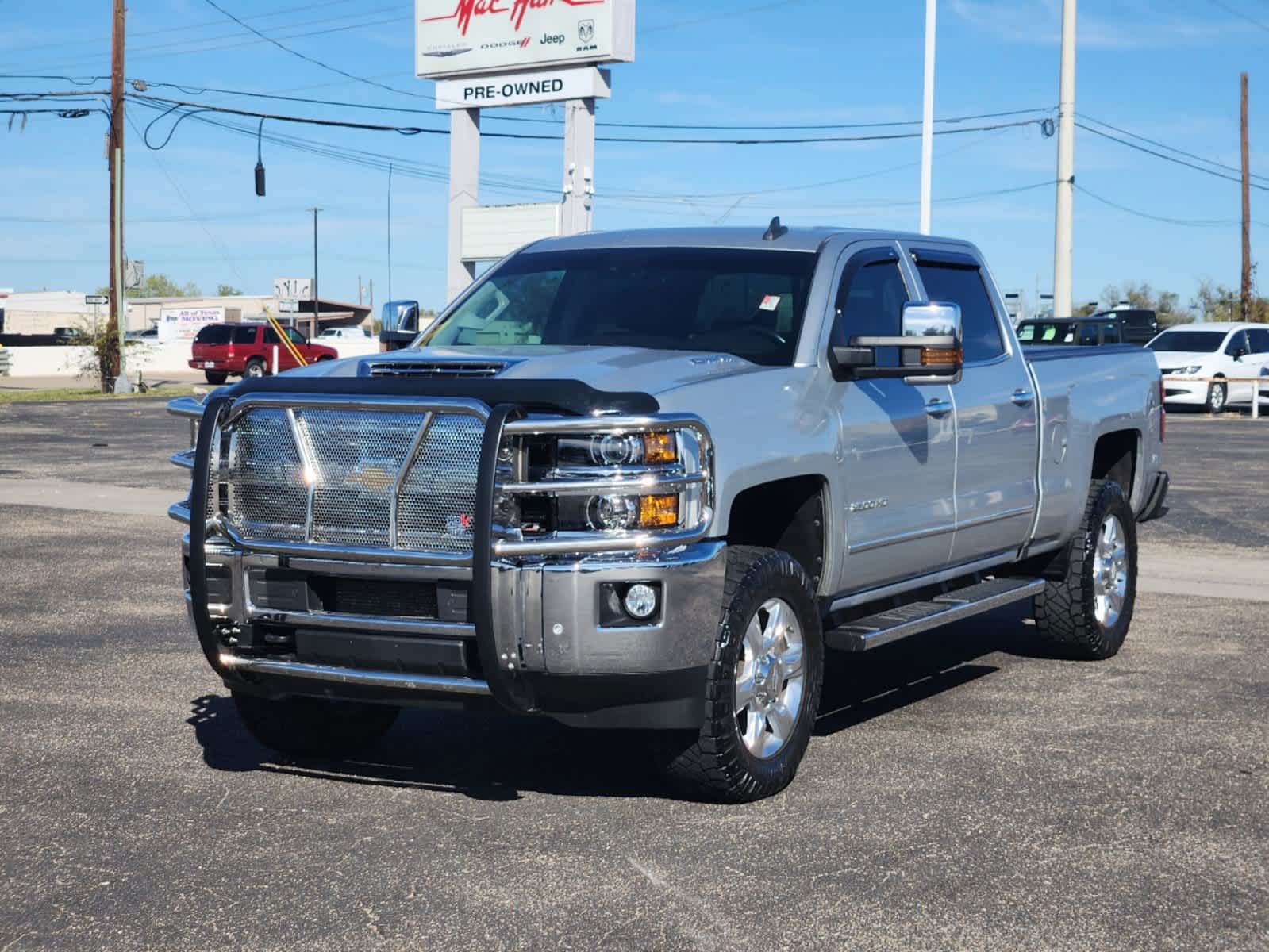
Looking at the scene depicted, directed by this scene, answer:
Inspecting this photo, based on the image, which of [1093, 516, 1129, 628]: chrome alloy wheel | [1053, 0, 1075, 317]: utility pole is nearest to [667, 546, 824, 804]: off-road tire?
[1093, 516, 1129, 628]: chrome alloy wheel

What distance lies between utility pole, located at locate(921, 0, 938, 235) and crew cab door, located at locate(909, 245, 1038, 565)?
2067cm

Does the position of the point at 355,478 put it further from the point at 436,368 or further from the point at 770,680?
the point at 770,680

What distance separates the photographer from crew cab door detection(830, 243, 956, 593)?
252 inches

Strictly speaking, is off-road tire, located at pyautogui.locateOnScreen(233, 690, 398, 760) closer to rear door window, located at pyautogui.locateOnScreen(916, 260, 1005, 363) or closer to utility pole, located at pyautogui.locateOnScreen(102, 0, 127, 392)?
rear door window, located at pyautogui.locateOnScreen(916, 260, 1005, 363)

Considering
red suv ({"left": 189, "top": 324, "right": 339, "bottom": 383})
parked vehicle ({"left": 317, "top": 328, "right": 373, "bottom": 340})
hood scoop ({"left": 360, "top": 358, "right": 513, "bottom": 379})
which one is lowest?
hood scoop ({"left": 360, "top": 358, "right": 513, "bottom": 379})

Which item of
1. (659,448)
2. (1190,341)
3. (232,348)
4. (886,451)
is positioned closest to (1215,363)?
(1190,341)

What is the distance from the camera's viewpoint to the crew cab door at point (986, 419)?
7363 millimetres

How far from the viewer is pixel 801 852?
16.9 ft

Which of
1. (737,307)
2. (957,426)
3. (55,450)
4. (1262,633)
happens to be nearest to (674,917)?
(737,307)

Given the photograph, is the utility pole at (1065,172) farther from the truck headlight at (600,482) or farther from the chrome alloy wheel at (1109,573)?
the truck headlight at (600,482)

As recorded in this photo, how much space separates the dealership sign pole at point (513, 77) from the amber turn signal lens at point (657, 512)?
25.6m

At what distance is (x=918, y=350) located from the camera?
21.0ft

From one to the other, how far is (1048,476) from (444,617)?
3.90 m

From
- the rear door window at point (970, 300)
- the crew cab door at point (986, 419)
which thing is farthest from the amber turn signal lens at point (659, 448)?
the rear door window at point (970, 300)
